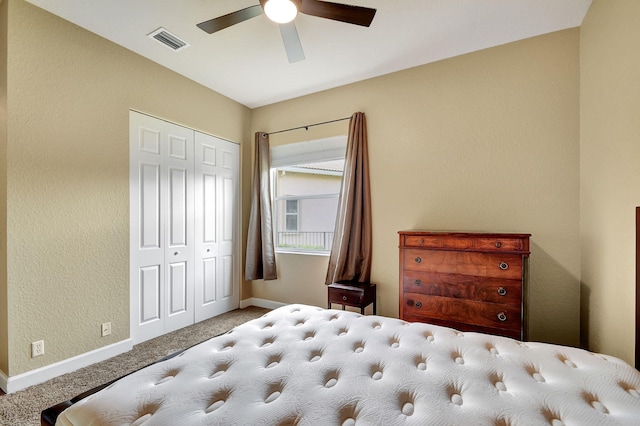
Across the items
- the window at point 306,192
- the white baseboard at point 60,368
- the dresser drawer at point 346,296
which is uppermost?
the window at point 306,192

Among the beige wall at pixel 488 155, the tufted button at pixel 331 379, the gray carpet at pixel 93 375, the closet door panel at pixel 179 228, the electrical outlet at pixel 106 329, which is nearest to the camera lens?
the tufted button at pixel 331 379

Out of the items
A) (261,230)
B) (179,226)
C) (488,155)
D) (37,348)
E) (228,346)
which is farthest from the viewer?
(261,230)

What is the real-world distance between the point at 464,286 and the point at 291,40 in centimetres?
230

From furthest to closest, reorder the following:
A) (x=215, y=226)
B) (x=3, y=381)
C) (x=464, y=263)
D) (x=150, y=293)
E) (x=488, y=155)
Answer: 1. (x=215, y=226)
2. (x=150, y=293)
3. (x=488, y=155)
4. (x=464, y=263)
5. (x=3, y=381)

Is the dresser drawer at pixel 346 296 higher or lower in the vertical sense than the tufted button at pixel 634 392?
lower

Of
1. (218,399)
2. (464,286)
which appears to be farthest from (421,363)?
(464,286)

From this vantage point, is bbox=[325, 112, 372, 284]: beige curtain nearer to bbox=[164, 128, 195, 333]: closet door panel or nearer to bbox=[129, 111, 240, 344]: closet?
bbox=[129, 111, 240, 344]: closet

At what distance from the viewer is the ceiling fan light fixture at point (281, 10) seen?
1.74m

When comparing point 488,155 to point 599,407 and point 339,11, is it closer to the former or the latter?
point 339,11

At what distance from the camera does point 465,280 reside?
7.45ft

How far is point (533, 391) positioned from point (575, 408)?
11 centimetres

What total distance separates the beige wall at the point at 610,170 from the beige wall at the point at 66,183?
374 centimetres

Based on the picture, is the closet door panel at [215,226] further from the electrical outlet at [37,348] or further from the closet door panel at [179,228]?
the electrical outlet at [37,348]

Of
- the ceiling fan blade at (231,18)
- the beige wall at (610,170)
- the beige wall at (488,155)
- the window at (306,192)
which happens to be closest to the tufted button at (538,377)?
the beige wall at (610,170)
